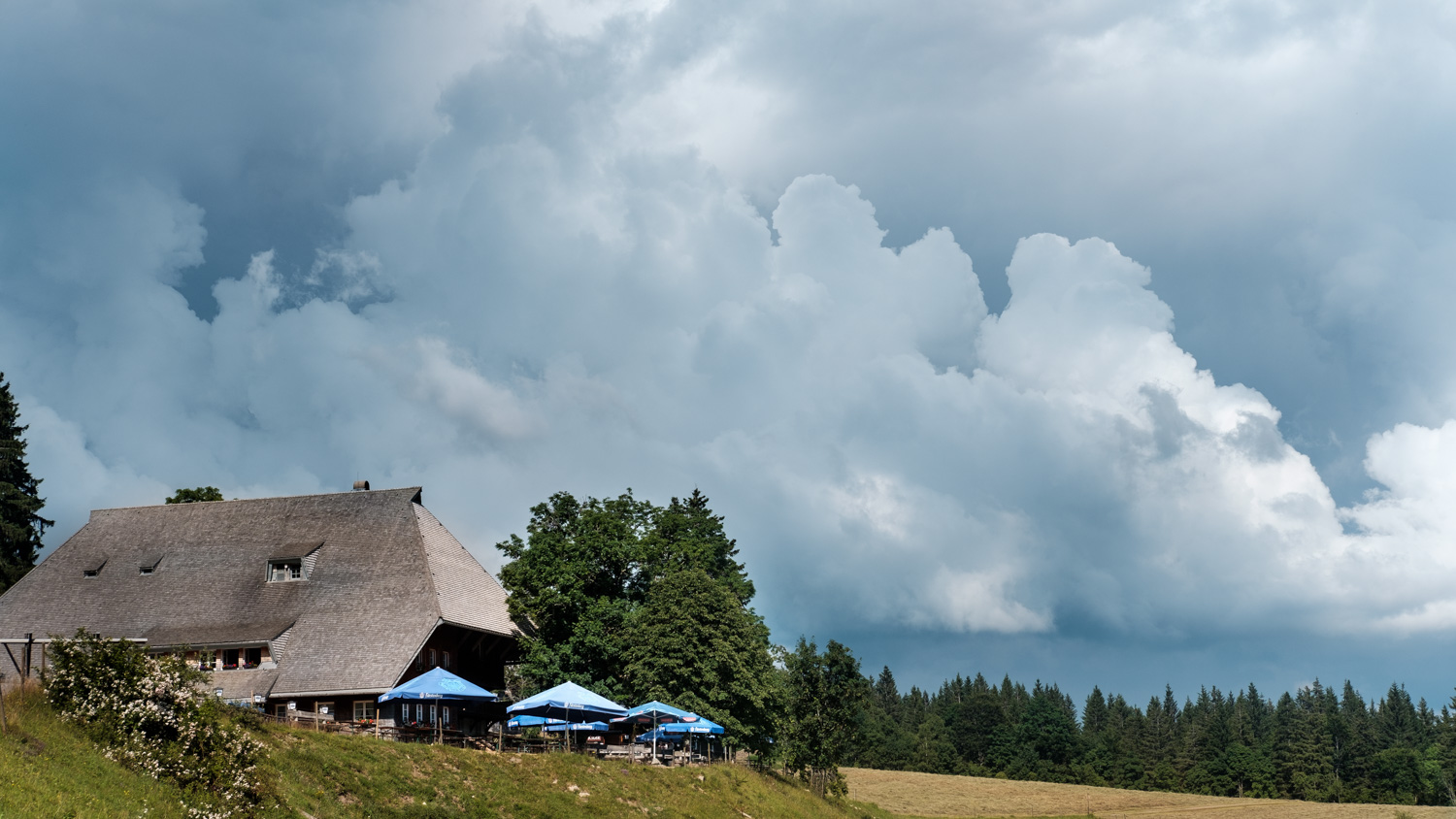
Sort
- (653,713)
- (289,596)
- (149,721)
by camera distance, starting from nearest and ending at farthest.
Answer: (149,721) < (653,713) < (289,596)

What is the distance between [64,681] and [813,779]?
43161mm

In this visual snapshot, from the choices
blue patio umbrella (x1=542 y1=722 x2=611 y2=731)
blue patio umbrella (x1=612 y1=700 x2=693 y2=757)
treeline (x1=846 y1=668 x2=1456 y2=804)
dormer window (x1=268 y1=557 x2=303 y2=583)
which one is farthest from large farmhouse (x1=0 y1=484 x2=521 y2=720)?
treeline (x1=846 y1=668 x2=1456 y2=804)

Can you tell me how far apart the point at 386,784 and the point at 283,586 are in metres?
25.5

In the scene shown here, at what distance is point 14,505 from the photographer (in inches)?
2685

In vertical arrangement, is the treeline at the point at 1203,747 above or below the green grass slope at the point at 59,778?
below

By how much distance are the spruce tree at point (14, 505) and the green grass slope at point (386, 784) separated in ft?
152

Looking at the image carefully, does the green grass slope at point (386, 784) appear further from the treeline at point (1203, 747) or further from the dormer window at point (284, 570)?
the treeline at point (1203, 747)

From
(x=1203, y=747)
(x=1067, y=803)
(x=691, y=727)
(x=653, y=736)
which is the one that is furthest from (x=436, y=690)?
(x=1203, y=747)

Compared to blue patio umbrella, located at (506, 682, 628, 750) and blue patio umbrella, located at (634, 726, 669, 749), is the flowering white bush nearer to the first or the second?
blue patio umbrella, located at (506, 682, 628, 750)

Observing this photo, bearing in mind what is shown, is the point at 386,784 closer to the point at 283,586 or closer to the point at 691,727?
the point at 691,727

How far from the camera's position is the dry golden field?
253 feet

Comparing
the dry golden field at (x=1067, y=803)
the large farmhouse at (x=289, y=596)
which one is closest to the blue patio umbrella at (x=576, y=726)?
the large farmhouse at (x=289, y=596)

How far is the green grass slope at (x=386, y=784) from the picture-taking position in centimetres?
2069

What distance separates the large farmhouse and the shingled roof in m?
0.08
